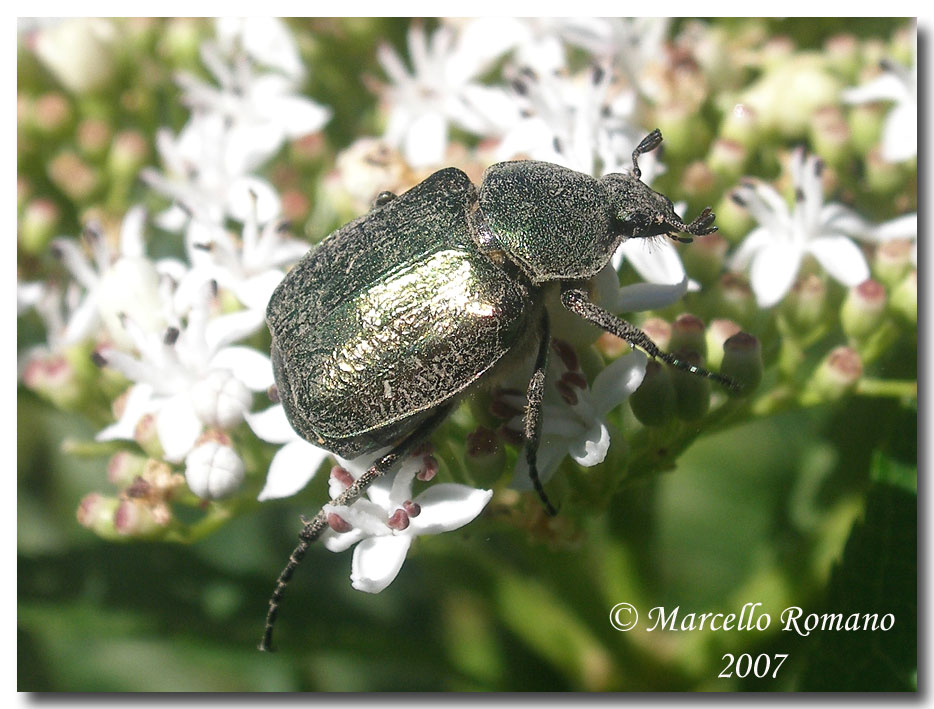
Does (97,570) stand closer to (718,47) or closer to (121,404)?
(121,404)

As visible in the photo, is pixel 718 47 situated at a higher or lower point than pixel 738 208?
higher

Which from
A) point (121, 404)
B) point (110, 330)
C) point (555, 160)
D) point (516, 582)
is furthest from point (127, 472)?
point (555, 160)

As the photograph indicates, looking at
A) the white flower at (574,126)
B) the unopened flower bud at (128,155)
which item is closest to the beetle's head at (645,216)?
the white flower at (574,126)

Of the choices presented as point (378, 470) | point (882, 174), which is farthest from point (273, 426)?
point (882, 174)

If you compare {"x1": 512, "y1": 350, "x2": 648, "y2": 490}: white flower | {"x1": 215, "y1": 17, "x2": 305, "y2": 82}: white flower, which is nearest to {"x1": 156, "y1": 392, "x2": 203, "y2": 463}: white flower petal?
{"x1": 512, "y1": 350, "x2": 648, "y2": 490}: white flower

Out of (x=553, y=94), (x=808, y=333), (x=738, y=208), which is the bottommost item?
(x=808, y=333)

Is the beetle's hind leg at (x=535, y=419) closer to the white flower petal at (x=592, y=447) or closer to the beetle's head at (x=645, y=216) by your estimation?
the white flower petal at (x=592, y=447)

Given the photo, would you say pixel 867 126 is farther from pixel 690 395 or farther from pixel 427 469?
pixel 427 469
